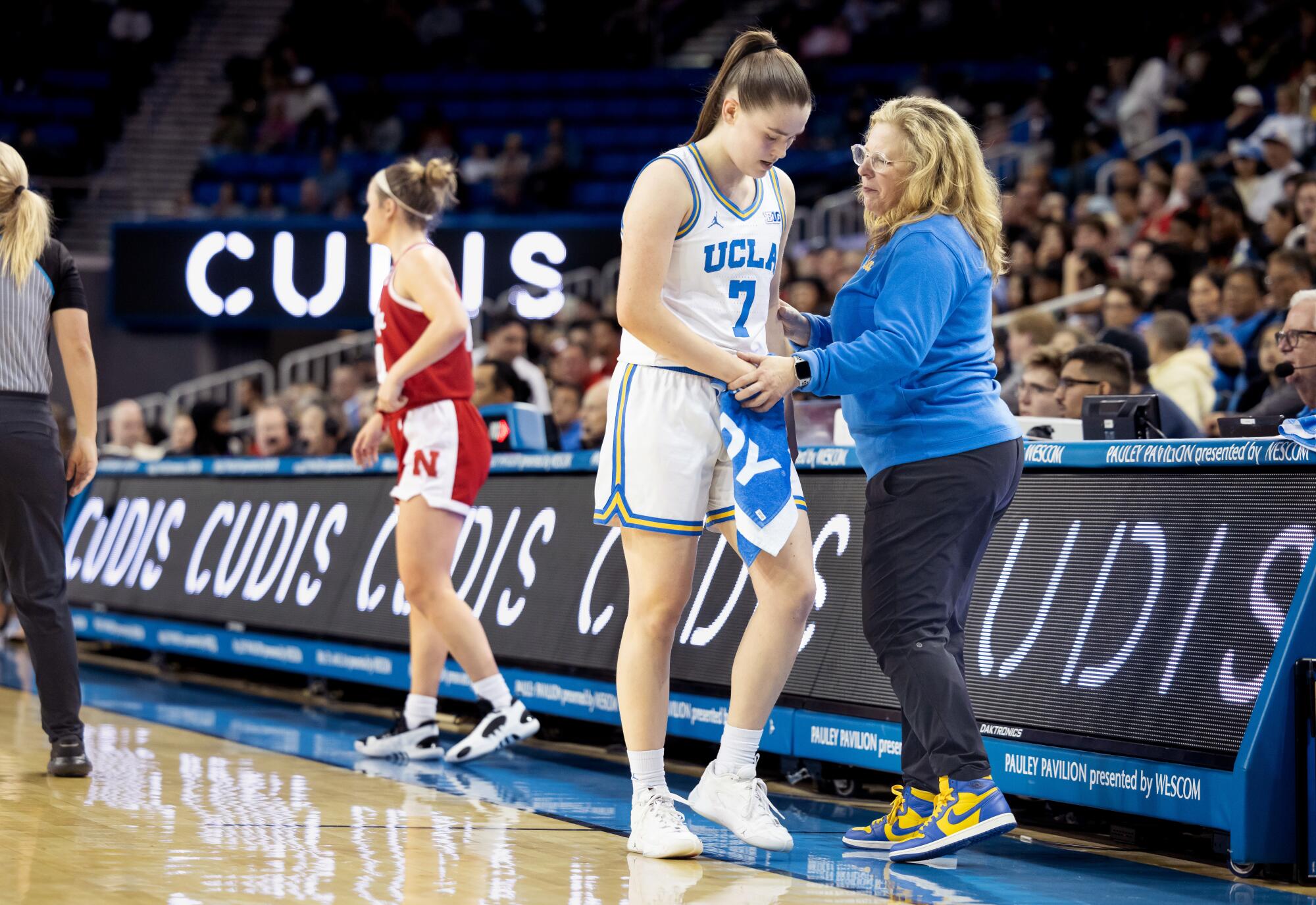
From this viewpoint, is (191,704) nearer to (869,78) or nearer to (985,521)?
(985,521)

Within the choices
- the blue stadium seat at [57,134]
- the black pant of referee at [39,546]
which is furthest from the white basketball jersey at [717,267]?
the blue stadium seat at [57,134]

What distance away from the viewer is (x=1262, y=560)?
401cm

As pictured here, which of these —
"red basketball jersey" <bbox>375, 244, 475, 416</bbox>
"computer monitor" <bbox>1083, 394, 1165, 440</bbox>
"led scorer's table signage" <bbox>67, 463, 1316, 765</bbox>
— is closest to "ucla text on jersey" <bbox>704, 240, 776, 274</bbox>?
"led scorer's table signage" <bbox>67, 463, 1316, 765</bbox>

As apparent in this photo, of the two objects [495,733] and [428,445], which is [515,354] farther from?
[495,733]

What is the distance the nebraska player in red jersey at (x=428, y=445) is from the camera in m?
5.60

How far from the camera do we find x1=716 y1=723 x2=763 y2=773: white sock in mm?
3994

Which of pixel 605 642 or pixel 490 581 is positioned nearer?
pixel 605 642

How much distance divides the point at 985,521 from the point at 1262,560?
2.34ft

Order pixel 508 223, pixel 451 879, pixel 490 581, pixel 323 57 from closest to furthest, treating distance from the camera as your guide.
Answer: pixel 451 879 < pixel 490 581 < pixel 508 223 < pixel 323 57

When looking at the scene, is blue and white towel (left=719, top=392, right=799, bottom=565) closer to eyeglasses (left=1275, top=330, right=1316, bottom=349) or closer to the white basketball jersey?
the white basketball jersey

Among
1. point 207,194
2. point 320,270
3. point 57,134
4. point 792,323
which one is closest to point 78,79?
point 57,134

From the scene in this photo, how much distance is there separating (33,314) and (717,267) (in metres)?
2.45

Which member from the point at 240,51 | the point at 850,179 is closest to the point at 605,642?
the point at 850,179

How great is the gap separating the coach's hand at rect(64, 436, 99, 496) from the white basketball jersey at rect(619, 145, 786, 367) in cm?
208
